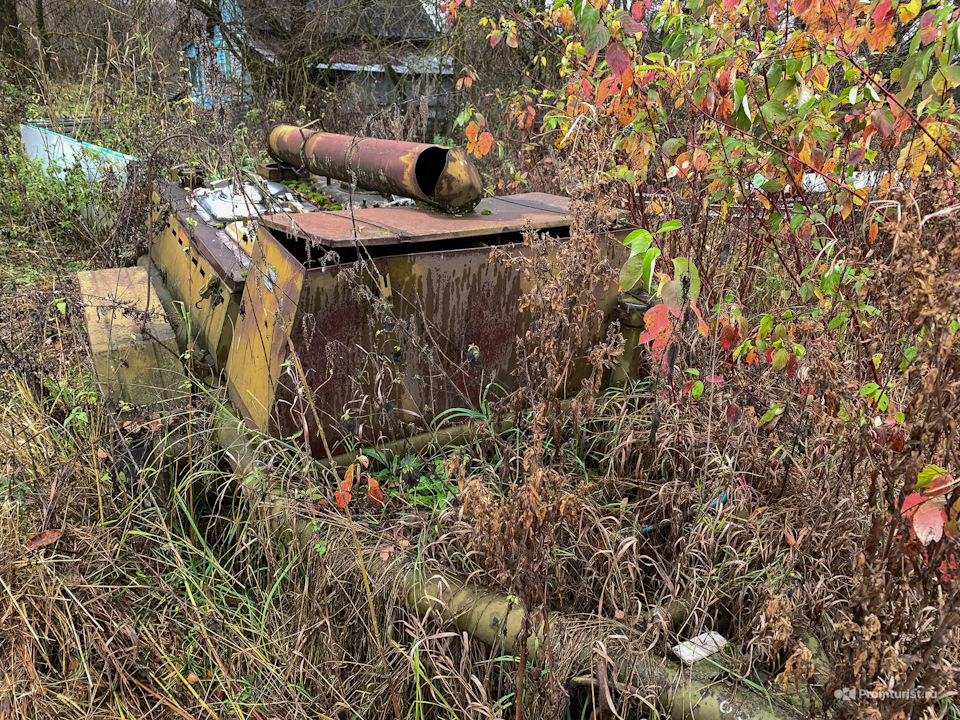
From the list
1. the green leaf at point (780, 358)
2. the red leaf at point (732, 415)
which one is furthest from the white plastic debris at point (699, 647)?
the green leaf at point (780, 358)

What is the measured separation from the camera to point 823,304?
1783 mm

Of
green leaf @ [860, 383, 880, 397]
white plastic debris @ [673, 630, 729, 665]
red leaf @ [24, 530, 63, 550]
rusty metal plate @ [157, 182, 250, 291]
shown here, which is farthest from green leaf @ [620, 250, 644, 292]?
red leaf @ [24, 530, 63, 550]

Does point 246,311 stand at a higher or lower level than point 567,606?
higher

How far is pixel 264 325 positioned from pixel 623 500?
131cm

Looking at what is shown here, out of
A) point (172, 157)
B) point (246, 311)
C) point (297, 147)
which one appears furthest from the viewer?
point (172, 157)

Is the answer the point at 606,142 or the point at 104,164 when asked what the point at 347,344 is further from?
the point at 104,164

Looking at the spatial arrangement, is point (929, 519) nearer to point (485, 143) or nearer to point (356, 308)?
point (356, 308)

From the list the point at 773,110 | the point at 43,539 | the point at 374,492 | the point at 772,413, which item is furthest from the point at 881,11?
the point at 43,539

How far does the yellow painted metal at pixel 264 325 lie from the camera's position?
1914mm

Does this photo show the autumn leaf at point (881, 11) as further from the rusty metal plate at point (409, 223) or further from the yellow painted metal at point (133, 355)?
the yellow painted metal at point (133, 355)

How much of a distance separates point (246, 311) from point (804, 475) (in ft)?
6.37

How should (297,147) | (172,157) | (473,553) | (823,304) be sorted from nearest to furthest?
(823,304) < (473,553) < (297,147) < (172,157)

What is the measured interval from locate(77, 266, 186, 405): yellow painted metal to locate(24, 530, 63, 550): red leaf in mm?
499

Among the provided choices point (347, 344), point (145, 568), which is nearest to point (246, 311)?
point (347, 344)
